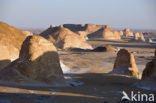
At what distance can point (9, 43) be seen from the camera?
21141 millimetres

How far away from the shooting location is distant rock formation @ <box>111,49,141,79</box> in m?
18.2

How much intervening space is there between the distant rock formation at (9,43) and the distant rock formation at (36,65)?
17.0 feet

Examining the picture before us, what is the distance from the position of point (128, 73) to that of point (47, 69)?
7.31 meters

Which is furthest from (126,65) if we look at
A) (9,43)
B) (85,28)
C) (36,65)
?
(85,28)

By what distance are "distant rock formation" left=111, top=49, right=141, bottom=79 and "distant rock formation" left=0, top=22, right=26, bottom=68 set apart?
7.21 m

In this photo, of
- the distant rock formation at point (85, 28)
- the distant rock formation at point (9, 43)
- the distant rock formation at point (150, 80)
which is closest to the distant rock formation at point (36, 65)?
the distant rock formation at point (150, 80)

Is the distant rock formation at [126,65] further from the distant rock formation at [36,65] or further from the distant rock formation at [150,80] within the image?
the distant rock formation at [36,65]

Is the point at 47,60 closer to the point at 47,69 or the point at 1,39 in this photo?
the point at 47,69

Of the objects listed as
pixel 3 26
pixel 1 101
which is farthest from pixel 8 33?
pixel 1 101

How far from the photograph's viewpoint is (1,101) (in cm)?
785

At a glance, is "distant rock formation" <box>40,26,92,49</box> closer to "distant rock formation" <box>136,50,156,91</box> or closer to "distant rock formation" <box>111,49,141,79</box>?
"distant rock formation" <box>111,49,141,79</box>

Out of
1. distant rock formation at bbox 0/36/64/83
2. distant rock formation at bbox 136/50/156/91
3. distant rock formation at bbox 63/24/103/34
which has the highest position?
distant rock formation at bbox 0/36/64/83

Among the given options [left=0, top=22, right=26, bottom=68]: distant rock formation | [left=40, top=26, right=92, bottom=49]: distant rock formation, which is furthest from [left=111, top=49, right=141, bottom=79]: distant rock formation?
[left=40, top=26, right=92, bottom=49]: distant rock formation

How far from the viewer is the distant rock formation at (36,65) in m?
12.0
